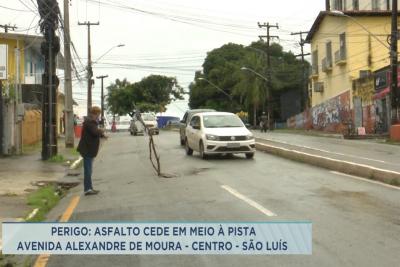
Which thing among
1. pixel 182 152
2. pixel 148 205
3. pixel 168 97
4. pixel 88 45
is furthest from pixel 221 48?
pixel 148 205

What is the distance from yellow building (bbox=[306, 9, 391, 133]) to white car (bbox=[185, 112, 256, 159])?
19.5 m

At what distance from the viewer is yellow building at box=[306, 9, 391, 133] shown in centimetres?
4147

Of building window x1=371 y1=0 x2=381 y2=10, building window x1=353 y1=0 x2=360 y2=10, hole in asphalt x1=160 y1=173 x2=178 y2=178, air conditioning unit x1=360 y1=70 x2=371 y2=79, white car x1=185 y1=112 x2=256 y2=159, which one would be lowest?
hole in asphalt x1=160 y1=173 x2=178 y2=178

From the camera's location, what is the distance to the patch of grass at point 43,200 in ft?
34.6

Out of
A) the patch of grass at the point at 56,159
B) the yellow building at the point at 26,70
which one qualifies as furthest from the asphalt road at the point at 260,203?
the yellow building at the point at 26,70

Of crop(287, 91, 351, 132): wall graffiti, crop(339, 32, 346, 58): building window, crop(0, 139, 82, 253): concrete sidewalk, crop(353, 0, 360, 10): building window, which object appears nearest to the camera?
crop(0, 139, 82, 253): concrete sidewalk

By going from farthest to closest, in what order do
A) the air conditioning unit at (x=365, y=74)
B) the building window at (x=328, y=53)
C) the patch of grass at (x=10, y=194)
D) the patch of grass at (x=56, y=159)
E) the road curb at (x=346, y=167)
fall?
the building window at (x=328, y=53), the air conditioning unit at (x=365, y=74), the patch of grass at (x=56, y=159), the road curb at (x=346, y=167), the patch of grass at (x=10, y=194)

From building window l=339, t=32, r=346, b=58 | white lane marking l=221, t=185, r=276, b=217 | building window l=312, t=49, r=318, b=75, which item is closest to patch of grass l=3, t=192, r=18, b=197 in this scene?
white lane marking l=221, t=185, r=276, b=217

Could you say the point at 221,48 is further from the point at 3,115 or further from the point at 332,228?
the point at 332,228

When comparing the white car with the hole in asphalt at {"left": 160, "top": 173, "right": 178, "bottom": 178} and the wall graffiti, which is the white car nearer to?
the hole in asphalt at {"left": 160, "top": 173, "right": 178, "bottom": 178}

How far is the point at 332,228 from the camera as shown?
8.23 metres

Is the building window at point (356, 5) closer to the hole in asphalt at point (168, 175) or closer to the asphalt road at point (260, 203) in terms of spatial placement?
the asphalt road at point (260, 203)

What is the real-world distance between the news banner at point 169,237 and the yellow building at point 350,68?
117 feet

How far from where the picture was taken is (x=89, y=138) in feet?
40.1
